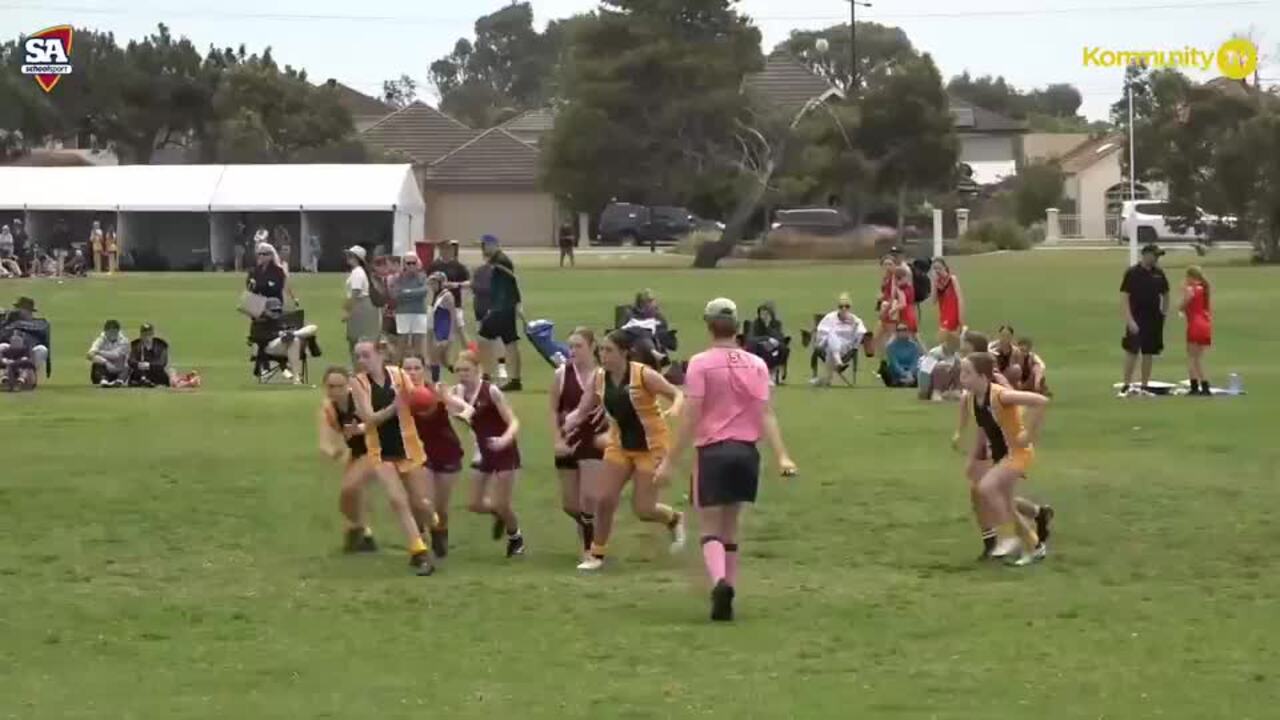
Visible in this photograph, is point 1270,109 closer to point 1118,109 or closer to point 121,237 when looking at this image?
point 121,237

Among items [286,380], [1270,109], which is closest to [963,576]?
[286,380]

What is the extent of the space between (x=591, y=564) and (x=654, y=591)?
92cm

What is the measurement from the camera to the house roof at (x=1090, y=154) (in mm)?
108312

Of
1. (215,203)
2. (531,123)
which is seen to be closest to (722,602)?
(215,203)

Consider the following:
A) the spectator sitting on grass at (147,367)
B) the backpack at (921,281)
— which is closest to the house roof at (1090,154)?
the backpack at (921,281)

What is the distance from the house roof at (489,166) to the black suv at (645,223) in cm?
1083

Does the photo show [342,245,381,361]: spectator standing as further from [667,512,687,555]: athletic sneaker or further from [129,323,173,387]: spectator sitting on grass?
[667,512,687,555]: athletic sneaker

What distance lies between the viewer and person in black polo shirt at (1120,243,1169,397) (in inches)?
1010

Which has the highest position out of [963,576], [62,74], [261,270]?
[62,74]

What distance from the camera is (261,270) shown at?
94.0 feet

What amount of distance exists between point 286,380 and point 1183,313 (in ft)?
36.0

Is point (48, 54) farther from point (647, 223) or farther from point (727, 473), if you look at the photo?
point (727, 473)

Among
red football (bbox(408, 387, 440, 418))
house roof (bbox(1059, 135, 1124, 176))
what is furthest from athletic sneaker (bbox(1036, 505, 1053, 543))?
house roof (bbox(1059, 135, 1124, 176))

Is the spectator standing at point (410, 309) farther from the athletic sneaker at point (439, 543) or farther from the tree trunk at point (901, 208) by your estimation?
the tree trunk at point (901, 208)
